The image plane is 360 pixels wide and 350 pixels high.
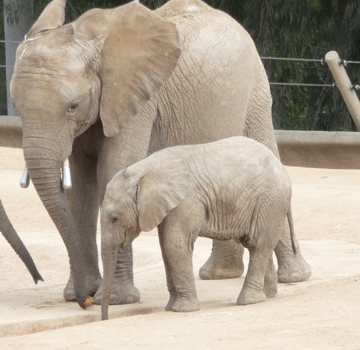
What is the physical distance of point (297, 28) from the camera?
1555 cm

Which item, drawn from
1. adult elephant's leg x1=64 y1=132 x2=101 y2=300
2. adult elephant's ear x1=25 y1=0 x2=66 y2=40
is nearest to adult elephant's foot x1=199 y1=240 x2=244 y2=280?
adult elephant's leg x1=64 y1=132 x2=101 y2=300

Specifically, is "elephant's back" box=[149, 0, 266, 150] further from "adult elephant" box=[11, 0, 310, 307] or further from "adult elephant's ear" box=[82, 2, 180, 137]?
"adult elephant's ear" box=[82, 2, 180, 137]

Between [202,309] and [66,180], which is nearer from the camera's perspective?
[66,180]

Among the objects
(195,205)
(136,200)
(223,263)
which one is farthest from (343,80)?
(136,200)

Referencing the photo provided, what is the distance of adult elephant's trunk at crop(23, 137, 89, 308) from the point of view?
5.66 m

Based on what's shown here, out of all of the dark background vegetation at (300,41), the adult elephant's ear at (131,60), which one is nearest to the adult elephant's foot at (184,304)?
the adult elephant's ear at (131,60)

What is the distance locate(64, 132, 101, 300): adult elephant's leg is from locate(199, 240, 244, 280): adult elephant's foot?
112 cm

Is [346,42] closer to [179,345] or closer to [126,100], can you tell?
[126,100]

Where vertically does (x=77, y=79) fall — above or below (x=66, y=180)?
above

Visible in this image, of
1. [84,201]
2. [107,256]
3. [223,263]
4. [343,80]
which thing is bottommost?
[343,80]

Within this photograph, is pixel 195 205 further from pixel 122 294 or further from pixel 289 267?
pixel 289 267

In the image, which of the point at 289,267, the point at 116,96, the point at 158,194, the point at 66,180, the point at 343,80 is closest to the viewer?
the point at 158,194

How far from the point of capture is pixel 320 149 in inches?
533

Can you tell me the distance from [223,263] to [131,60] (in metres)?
1.94
